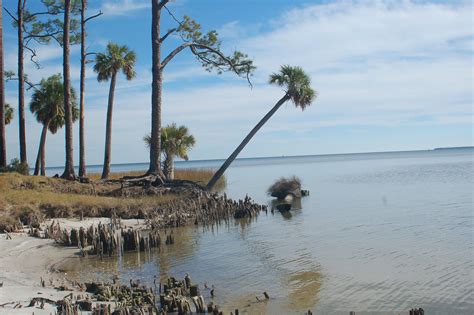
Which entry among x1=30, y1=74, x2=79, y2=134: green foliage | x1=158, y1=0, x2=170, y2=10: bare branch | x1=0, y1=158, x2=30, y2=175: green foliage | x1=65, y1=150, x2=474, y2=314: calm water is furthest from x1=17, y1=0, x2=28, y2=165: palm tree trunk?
x1=65, y1=150, x2=474, y2=314: calm water

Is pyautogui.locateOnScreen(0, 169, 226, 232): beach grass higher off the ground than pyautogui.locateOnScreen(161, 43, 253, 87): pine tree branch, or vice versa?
pyautogui.locateOnScreen(161, 43, 253, 87): pine tree branch

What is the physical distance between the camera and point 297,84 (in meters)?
33.4

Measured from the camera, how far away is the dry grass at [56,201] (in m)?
17.9

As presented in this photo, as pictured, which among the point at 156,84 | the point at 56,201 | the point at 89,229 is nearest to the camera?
the point at 89,229

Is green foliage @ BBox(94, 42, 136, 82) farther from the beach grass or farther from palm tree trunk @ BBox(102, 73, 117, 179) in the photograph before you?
the beach grass

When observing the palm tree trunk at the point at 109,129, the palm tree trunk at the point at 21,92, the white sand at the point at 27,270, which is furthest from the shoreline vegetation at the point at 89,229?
the palm tree trunk at the point at 109,129

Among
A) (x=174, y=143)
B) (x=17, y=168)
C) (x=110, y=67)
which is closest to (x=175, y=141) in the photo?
(x=174, y=143)

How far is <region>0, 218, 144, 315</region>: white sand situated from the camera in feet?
28.4

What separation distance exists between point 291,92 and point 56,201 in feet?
59.2

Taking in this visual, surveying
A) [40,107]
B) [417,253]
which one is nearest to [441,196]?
[417,253]

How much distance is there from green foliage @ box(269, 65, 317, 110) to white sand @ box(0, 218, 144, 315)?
58.8 feet

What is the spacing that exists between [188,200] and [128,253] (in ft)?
31.3

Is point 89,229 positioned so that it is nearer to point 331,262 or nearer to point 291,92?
point 331,262

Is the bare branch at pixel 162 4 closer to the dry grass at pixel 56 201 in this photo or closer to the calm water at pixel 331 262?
the dry grass at pixel 56 201
